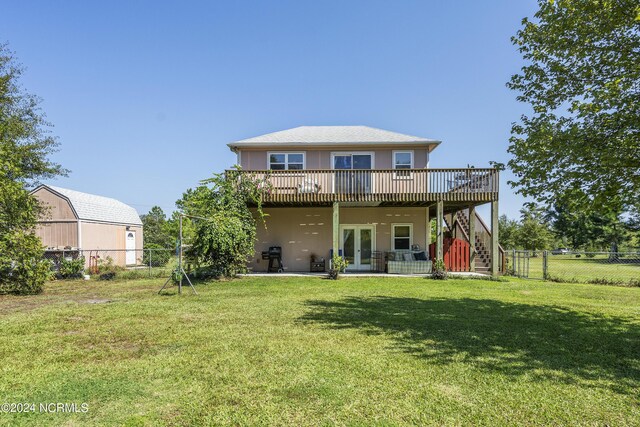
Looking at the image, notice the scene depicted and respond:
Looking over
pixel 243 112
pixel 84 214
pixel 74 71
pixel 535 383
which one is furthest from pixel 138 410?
pixel 84 214

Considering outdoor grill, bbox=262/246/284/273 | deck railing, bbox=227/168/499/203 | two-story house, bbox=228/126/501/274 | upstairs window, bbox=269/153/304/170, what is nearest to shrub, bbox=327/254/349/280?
two-story house, bbox=228/126/501/274

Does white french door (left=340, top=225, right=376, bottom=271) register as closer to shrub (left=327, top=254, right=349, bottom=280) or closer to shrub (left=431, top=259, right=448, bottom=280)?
shrub (left=327, top=254, right=349, bottom=280)

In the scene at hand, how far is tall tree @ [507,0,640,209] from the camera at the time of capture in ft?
19.4

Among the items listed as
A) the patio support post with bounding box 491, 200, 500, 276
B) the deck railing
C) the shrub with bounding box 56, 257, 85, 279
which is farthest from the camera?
the shrub with bounding box 56, 257, 85, 279

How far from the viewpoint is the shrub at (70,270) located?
552 inches

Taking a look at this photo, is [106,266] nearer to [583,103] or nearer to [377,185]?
[377,185]

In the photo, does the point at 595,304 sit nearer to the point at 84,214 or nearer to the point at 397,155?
the point at 397,155

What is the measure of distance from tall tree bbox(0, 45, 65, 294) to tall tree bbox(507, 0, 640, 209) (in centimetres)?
1401

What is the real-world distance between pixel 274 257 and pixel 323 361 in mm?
10830

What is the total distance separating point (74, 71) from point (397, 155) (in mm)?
13424

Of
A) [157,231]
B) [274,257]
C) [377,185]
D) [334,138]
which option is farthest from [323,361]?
[157,231]

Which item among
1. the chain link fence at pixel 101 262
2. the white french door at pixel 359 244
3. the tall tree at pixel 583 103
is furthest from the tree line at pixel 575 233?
the chain link fence at pixel 101 262

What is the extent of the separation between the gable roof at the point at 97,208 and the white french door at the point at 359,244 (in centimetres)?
1354

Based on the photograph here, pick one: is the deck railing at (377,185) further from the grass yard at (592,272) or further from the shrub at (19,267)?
the shrub at (19,267)
